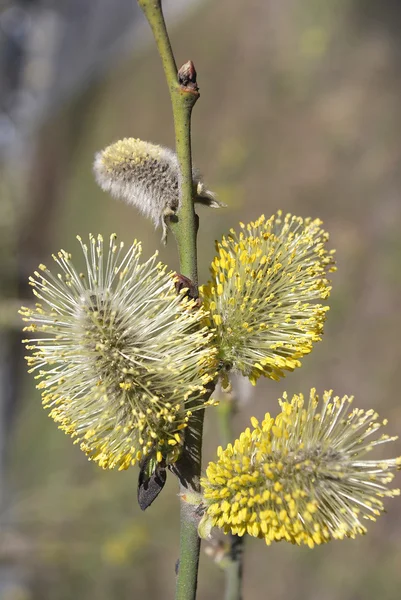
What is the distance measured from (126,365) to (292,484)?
0.89 ft

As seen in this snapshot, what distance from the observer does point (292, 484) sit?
→ 74 cm

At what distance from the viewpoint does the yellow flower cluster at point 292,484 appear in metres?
0.73

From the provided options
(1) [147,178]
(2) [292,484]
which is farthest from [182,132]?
(2) [292,484]

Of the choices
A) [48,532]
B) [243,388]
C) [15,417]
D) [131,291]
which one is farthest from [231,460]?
[15,417]

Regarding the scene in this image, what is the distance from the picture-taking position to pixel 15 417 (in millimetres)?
5543

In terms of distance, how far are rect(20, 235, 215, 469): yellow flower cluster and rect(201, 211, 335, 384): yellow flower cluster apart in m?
0.05

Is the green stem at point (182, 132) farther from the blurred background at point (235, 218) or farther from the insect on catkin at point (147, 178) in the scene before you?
the blurred background at point (235, 218)

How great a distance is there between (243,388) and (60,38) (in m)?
7.25

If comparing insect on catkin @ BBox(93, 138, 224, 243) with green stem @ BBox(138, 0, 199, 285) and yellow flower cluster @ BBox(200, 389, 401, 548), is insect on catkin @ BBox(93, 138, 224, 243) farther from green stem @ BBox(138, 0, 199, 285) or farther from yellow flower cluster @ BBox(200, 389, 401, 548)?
yellow flower cluster @ BBox(200, 389, 401, 548)

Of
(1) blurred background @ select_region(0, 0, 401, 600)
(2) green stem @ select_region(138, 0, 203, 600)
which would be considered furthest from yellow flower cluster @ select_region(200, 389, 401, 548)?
(1) blurred background @ select_region(0, 0, 401, 600)

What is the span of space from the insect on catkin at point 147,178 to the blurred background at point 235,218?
5.51 feet

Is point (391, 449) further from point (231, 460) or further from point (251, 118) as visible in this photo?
point (251, 118)

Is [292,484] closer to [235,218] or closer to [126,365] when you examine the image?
[126,365]

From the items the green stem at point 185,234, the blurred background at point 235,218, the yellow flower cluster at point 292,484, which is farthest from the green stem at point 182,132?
the blurred background at point 235,218
